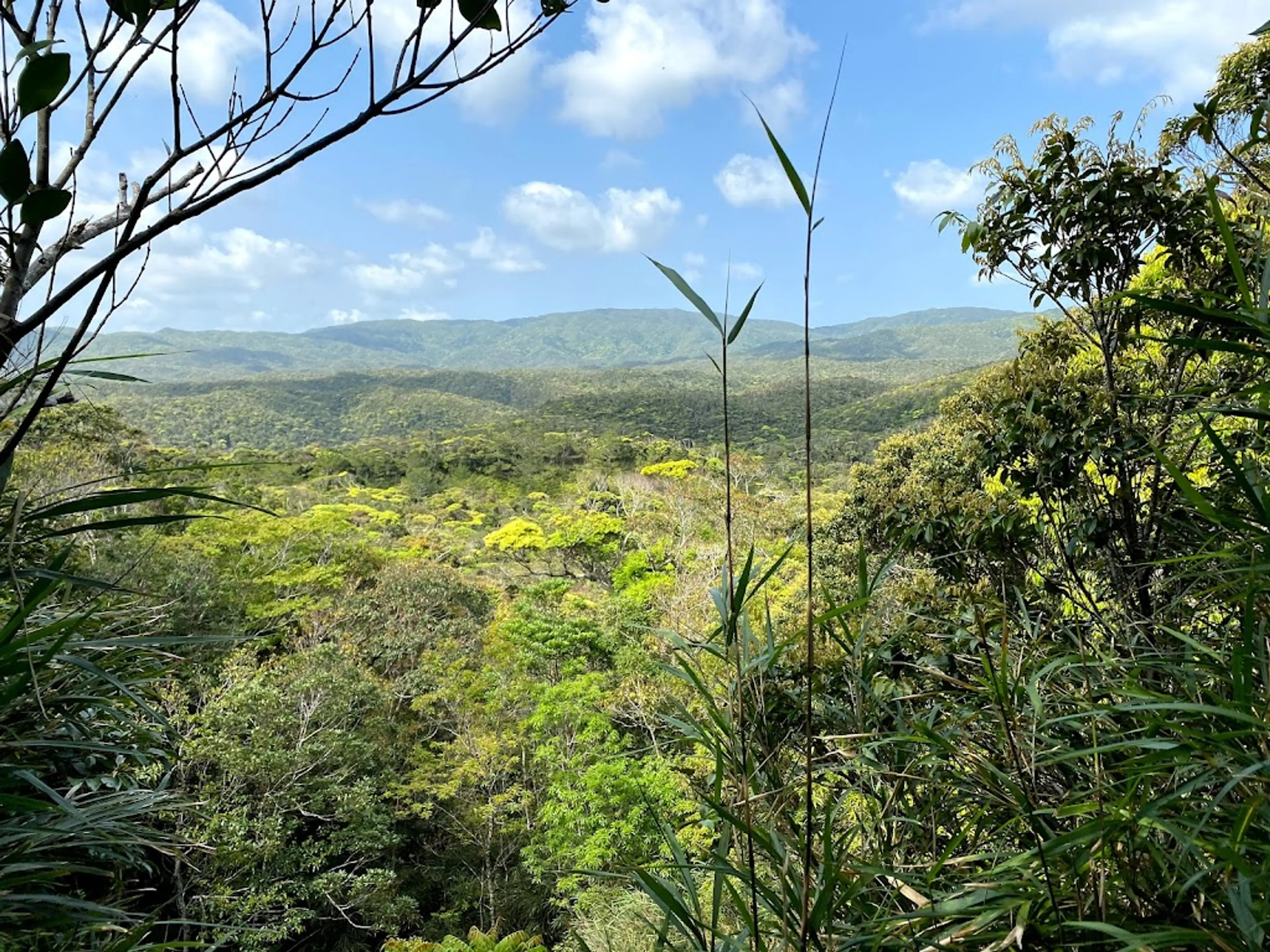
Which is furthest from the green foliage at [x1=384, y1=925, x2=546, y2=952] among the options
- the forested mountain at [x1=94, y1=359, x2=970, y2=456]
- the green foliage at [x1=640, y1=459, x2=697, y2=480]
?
the forested mountain at [x1=94, y1=359, x2=970, y2=456]

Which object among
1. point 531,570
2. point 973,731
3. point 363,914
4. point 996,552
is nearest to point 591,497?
point 531,570

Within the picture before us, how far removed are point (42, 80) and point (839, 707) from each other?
73.6 inches

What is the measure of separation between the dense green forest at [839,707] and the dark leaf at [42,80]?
34cm

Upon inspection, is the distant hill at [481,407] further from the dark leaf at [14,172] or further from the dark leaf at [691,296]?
the dark leaf at [14,172]

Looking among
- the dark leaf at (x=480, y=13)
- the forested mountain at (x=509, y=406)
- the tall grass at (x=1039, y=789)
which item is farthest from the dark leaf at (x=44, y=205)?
the forested mountain at (x=509, y=406)

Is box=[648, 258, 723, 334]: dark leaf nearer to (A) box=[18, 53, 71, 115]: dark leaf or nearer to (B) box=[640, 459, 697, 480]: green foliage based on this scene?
(A) box=[18, 53, 71, 115]: dark leaf

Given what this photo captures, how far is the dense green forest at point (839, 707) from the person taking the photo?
744 millimetres

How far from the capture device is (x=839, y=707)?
1.74 meters

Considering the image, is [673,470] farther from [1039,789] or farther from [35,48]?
[35,48]

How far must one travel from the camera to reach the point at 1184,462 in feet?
6.86

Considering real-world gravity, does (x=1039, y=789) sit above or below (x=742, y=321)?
below

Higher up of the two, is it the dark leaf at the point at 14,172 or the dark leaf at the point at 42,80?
the dark leaf at the point at 42,80

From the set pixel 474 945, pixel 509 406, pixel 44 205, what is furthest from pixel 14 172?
pixel 509 406

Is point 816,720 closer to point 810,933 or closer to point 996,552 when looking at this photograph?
point 996,552
